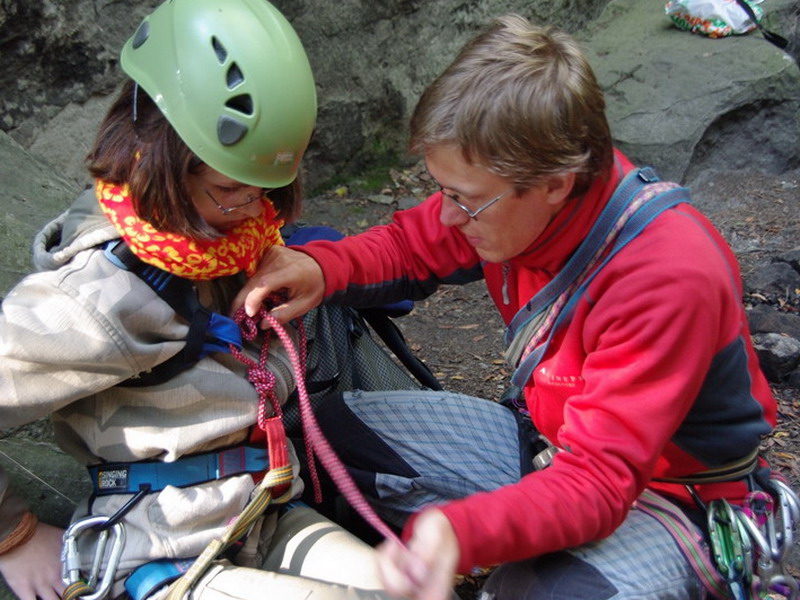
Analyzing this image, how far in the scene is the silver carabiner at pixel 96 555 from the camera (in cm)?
198

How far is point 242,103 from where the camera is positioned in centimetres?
191

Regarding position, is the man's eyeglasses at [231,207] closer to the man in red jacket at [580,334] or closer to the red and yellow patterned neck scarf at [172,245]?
the red and yellow patterned neck scarf at [172,245]

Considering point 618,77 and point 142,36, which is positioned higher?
point 142,36

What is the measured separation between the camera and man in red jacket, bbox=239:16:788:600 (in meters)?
1.80

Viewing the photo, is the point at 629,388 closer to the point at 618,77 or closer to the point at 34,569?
the point at 34,569

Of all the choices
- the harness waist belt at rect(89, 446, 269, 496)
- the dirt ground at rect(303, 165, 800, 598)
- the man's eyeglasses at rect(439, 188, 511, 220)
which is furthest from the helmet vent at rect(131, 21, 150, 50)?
the dirt ground at rect(303, 165, 800, 598)

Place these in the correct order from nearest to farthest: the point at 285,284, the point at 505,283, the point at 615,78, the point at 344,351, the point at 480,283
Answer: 1. the point at 285,284
2. the point at 505,283
3. the point at 344,351
4. the point at 480,283
5. the point at 615,78

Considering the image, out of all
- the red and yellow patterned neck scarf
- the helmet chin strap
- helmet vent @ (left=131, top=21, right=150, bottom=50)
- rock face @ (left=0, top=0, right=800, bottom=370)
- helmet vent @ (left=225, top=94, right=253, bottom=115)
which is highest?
helmet vent @ (left=131, top=21, right=150, bottom=50)

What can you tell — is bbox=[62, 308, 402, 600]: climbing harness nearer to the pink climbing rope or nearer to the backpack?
the pink climbing rope

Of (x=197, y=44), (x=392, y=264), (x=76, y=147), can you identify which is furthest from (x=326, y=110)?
(x=197, y=44)

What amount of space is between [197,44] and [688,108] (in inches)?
191

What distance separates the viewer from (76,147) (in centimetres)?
404

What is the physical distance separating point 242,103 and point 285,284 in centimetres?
53

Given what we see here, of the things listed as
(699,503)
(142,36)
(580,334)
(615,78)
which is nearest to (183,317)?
(142,36)
